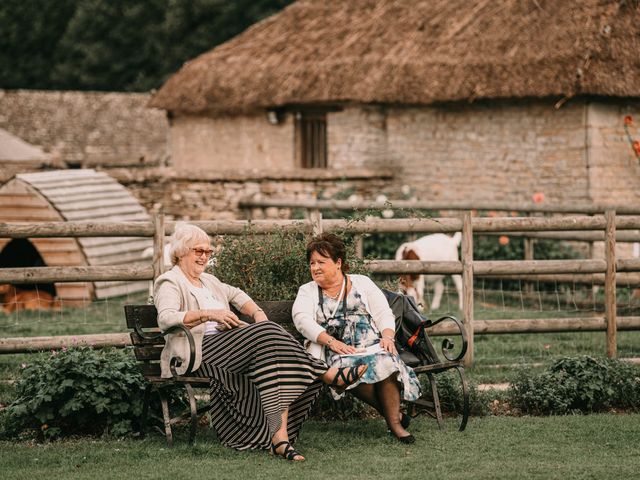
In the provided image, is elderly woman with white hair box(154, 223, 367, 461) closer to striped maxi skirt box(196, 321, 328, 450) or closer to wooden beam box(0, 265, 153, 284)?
striped maxi skirt box(196, 321, 328, 450)

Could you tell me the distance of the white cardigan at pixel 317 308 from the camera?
6.59 m

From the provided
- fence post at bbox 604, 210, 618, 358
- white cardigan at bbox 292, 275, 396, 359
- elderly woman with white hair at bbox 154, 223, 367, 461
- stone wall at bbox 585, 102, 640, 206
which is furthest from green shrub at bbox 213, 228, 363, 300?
stone wall at bbox 585, 102, 640, 206

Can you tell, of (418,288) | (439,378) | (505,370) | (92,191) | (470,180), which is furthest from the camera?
(470,180)

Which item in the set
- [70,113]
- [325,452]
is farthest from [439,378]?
[70,113]

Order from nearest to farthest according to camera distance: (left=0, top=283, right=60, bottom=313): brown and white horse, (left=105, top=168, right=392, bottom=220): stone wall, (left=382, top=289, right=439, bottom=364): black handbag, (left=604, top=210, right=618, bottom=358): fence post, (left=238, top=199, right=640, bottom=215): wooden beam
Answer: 1. (left=382, top=289, right=439, bottom=364): black handbag
2. (left=604, top=210, right=618, bottom=358): fence post
3. (left=0, top=283, right=60, bottom=313): brown and white horse
4. (left=238, top=199, right=640, bottom=215): wooden beam
5. (left=105, top=168, right=392, bottom=220): stone wall

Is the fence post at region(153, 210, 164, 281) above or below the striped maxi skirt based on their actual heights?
above

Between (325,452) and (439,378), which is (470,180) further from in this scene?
(325,452)

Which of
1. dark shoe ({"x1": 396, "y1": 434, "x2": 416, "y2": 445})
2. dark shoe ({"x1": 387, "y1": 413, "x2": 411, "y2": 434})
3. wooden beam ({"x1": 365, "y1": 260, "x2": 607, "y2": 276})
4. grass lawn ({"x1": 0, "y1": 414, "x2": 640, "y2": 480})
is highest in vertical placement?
wooden beam ({"x1": 365, "y1": 260, "x2": 607, "y2": 276})

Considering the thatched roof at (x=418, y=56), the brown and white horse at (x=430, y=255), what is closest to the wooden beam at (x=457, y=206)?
the brown and white horse at (x=430, y=255)

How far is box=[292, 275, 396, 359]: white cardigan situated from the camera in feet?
21.6

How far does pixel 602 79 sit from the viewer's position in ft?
51.9

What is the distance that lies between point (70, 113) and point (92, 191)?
23.5 m

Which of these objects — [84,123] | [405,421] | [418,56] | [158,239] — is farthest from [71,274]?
[84,123]

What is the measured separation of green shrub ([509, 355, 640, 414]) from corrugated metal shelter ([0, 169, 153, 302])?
6919mm
